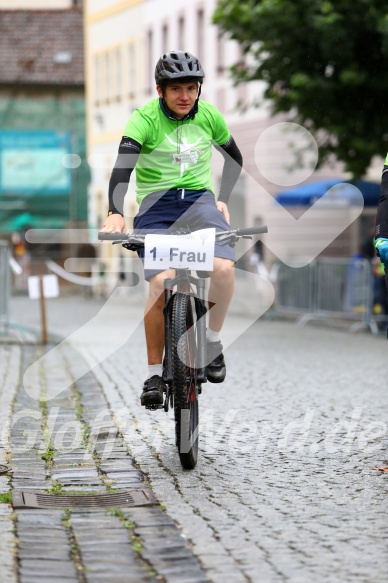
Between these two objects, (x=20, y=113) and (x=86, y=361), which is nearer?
(x=86, y=361)

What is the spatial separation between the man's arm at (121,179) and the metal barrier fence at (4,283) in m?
10.6

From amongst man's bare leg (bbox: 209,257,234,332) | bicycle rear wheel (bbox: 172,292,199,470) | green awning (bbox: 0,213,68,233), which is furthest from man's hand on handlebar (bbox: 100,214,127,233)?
green awning (bbox: 0,213,68,233)

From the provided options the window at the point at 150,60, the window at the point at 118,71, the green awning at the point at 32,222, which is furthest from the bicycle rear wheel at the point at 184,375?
the window at the point at 118,71

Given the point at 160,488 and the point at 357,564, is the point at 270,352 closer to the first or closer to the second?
the point at 160,488

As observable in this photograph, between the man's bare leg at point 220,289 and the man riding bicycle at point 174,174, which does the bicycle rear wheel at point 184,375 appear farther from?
the man's bare leg at point 220,289

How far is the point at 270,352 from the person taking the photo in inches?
667

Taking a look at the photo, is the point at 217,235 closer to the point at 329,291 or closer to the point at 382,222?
the point at 382,222

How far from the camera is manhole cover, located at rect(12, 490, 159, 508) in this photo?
6.41 meters

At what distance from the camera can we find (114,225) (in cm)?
734

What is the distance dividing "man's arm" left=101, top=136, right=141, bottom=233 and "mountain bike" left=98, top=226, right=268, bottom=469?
0.13m

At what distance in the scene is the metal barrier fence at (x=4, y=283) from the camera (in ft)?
59.2

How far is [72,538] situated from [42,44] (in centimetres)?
5607

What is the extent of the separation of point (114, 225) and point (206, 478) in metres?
1.29

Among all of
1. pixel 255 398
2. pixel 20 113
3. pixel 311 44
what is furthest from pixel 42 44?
pixel 255 398
